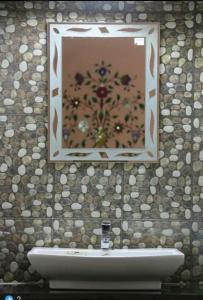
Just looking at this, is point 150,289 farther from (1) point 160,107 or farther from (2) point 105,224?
(1) point 160,107

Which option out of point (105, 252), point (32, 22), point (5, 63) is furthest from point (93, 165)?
point (32, 22)

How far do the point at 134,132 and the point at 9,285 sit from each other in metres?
1.11

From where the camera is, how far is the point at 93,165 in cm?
241

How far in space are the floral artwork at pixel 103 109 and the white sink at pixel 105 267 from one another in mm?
608

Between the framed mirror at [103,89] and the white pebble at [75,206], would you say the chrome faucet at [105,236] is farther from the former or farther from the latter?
the framed mirror at [103,89]

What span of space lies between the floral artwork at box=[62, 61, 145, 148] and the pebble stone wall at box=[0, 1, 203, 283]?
0.13 m

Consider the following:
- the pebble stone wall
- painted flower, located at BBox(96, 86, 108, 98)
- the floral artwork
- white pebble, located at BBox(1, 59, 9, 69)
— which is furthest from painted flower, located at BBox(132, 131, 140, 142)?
white pebble, located at BBox(1, 59, 9, 69)

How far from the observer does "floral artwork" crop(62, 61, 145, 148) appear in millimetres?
2389

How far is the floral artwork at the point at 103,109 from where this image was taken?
2389 millimetres

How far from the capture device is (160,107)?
2.41 m

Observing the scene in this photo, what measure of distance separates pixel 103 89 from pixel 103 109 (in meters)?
0.11

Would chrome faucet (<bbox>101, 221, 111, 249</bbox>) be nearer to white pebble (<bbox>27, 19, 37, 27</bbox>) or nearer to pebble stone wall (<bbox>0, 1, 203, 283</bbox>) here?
pebble stone wall (<bbox>0, 1, 203, 283</bbox>)

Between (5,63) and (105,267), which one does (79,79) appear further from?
(105,267)

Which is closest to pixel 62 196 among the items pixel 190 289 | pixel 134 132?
pixel 134 132
